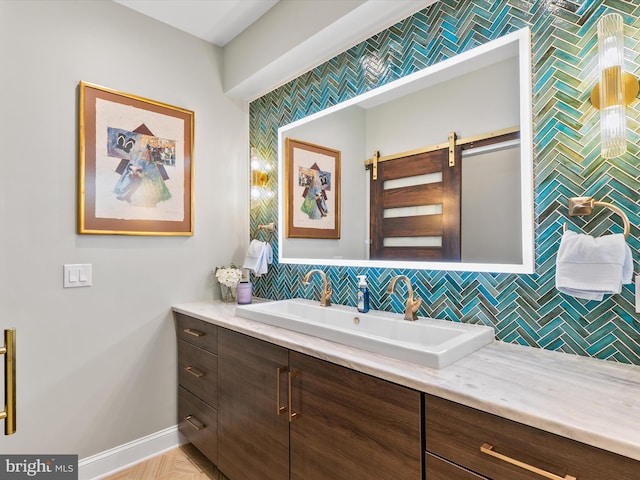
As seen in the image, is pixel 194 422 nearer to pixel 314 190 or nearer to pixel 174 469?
pixel 174 469

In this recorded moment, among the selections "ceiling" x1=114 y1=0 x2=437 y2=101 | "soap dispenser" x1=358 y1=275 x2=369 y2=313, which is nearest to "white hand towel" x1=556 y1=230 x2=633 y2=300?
"soap dispenser" x1=358 y1=275 x2=369 y2=313

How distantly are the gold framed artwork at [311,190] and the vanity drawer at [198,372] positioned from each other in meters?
0.88

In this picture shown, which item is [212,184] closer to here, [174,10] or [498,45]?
[174,10]

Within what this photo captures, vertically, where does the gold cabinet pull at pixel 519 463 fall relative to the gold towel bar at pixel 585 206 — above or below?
below

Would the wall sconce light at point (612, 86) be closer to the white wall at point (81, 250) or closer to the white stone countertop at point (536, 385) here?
the white stone countertop at point (536, 385)

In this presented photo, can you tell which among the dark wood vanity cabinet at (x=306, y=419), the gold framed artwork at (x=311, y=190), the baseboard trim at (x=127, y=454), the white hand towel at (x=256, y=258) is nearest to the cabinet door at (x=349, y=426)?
the dark wood vanity cabinet at (x=306, y=419)

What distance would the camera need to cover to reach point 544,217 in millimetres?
1295

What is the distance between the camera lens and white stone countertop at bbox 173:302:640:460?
0.75m

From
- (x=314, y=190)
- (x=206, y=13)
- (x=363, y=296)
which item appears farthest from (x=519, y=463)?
(x=206, y=13)

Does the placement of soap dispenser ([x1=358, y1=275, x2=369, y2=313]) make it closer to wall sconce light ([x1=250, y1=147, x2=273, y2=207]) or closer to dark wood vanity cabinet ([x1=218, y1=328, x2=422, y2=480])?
dark wood vanity cabinet ([x1=218, y1=328, x2=422, y2=480])

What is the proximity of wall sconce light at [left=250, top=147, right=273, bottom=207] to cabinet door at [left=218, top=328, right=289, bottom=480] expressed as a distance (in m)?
1.07

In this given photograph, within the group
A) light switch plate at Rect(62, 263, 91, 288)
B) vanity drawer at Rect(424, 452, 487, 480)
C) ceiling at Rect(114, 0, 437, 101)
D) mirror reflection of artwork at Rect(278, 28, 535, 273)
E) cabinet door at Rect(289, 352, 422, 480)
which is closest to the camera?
vanity drawer at Rect(424, 452, 487, 480)

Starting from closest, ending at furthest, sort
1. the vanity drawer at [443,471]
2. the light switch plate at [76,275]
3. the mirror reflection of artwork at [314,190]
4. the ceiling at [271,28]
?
1. the vanity drawer at [443,471]
2. the ceiling at [271,28]
3. the light switch plate at [76,275]
4. the mirror reflection of artwork at [314,190]

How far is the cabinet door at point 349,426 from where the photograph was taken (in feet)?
3.42
